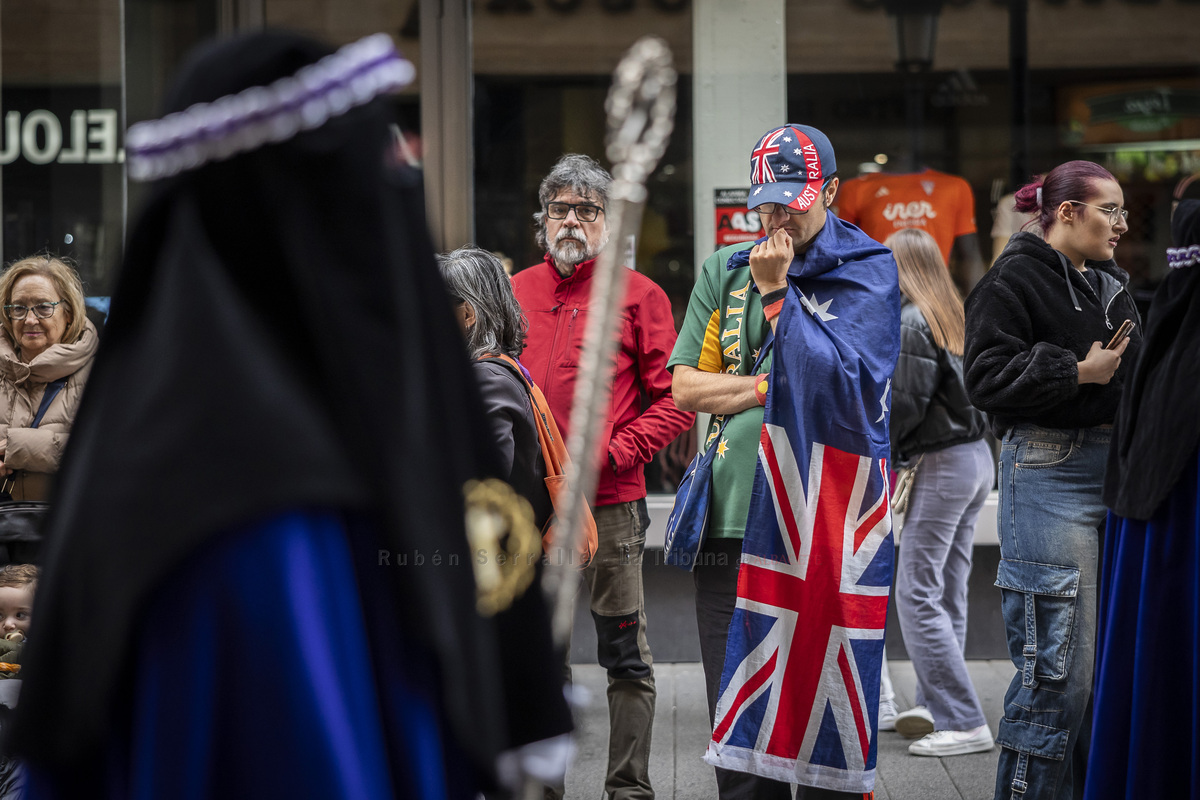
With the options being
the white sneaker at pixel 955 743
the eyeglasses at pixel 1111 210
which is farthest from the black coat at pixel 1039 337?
the white sneaker at pixel 955 743

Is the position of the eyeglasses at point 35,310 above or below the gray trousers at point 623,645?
above

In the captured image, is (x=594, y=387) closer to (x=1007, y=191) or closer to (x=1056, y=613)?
(x=1056, y=613)

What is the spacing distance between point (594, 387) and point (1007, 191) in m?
5.78

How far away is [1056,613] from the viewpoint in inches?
137

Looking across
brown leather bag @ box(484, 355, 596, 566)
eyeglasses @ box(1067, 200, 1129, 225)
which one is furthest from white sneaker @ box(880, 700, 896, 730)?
eyeglasses @ box(1067, 200, 1129, 225)

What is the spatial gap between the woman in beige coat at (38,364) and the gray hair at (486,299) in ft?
5.44

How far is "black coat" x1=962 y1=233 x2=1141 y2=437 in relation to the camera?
3.47 meters

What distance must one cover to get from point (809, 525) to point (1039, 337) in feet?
3.47

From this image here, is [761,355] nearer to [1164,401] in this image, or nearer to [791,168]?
[791,168]

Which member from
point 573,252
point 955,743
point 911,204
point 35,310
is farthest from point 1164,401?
point 35,310

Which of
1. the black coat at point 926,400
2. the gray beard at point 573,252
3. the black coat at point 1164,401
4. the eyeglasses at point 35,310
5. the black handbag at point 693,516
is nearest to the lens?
the black coat at point 1164,401

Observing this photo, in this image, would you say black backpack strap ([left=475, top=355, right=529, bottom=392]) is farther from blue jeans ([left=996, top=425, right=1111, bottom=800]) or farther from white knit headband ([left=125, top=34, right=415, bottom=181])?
white knit headband ([left=125, top=34, right=415, bottom=181])

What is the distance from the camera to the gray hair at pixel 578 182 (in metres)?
4.32

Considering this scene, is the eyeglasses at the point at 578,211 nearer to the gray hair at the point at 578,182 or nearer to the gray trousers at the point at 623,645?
the gray hair at the point at 578,182
